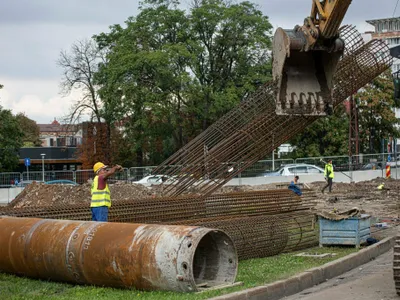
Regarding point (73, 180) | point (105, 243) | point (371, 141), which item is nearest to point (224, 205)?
point (105, 243)

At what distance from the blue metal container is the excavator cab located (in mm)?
2557

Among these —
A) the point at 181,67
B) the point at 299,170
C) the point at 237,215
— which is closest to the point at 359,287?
the point at 237,215

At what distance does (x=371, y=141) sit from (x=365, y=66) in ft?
158

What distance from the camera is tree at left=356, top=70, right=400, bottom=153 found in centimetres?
6375

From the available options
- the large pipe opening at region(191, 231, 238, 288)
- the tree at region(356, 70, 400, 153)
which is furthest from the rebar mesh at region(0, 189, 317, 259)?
the tree at region(356, 70, 400, 153)

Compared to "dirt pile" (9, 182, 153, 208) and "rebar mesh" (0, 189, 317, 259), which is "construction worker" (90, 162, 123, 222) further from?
"dirt pile" (9, 182, 153, 208)

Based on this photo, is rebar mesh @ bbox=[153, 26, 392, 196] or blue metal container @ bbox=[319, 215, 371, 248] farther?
rebar mesh @ bbox=[153, 26, 392, 196]

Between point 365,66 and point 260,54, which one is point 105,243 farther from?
point 260,54

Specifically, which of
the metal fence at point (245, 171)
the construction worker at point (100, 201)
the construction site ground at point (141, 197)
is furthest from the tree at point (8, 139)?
the construction worker at point (100, 201)

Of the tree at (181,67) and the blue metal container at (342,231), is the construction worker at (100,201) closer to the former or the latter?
the blue metal container at (342,231)

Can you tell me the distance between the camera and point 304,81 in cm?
1384

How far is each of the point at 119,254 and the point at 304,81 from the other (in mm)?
6032

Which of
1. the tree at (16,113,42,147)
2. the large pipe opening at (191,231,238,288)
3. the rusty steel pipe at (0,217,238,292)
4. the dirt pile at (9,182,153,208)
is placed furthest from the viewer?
the tree at (16,113,42,147)

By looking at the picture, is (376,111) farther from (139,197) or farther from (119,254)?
(119,254)
